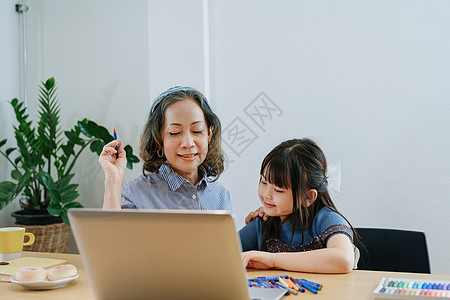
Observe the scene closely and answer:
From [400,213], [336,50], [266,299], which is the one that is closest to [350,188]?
[400,213]

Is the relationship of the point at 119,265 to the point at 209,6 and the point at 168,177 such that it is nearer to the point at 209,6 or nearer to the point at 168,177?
the point at 168,177

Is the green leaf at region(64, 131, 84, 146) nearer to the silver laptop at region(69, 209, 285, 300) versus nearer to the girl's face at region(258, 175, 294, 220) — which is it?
Answer: the girl's face at region(258, 175, 294, 220)

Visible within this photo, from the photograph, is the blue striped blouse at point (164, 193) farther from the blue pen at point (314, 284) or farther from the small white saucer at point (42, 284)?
the blue pen at point (314, 284)

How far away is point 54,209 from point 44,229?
0.60 feet

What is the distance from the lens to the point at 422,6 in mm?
2623

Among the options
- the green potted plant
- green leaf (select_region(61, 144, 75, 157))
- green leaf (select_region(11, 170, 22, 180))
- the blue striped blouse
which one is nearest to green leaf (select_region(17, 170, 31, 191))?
the green potted plant

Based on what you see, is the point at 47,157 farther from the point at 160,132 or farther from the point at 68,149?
the point at 160,132

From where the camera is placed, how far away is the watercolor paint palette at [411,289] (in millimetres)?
1021

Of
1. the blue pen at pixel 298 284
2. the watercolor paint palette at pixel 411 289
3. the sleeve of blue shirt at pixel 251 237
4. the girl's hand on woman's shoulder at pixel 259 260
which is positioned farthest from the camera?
the sleeve of blue shirt at pixel 251 237

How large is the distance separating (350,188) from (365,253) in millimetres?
1019

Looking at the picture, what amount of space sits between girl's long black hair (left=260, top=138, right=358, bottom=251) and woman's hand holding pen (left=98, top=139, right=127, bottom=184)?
1.64 feet

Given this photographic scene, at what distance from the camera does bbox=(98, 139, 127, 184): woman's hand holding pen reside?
1.73 meters

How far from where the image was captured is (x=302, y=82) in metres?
2.86

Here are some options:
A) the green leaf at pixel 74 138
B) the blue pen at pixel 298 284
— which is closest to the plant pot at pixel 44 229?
the green leaf at pixel 74 138
